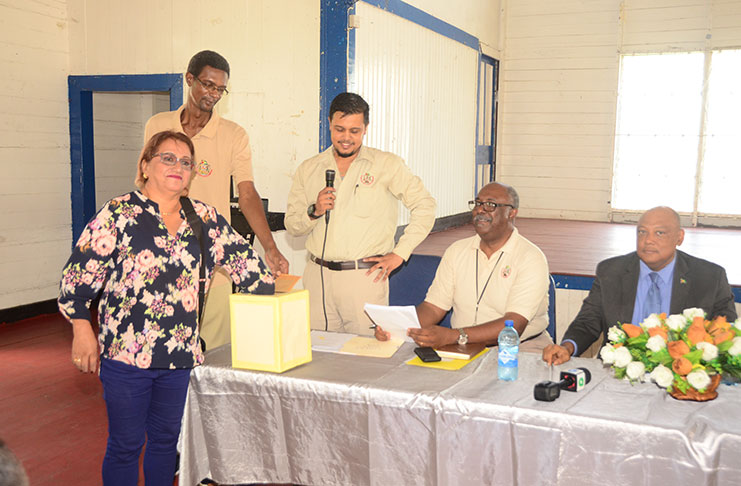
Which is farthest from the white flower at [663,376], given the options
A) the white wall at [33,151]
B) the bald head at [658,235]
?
the white wall at [33,151]

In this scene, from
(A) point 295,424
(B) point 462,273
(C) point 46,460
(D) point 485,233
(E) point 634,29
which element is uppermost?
(E) point 634,29

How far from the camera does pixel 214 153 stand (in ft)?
10.8

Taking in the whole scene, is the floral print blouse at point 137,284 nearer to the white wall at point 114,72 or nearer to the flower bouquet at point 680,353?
the flower bouquet at point 680,353

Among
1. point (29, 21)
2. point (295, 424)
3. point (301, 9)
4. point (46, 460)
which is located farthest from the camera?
point (29, 21)

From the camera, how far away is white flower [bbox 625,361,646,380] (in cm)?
217

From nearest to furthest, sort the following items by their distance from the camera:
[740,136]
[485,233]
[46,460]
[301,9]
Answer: [485,233] → [46,460] → [301,9] → [740,136]

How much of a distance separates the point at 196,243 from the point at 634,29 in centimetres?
872

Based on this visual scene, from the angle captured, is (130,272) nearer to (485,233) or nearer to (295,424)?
(295,424)

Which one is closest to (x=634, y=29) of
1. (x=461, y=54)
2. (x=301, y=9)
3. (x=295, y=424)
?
(x=461, y=54)

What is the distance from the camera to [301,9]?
5461 mm

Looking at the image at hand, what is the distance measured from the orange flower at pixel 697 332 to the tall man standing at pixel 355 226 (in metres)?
1.51

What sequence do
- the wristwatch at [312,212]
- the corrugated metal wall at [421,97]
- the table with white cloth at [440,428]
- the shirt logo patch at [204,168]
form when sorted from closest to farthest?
the table with white cloth at [440,428], the shirt logo patch at [204,168], the wristwatch at [312,212], the corrugated metal wall at [421,97]

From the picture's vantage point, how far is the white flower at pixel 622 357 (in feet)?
7.23

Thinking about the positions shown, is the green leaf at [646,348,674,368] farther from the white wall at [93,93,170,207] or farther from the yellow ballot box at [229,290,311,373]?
the white wall at [93,93,170,207]
